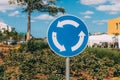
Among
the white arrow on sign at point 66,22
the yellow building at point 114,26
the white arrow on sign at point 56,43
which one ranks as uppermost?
the yellow building at point 114,26

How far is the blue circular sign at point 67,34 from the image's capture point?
→ 21.2 ft

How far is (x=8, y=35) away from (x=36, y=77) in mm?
59878

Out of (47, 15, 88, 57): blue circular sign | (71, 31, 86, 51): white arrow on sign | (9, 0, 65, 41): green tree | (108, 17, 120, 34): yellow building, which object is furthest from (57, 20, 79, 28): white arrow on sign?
(108, 17, 120, 34): yellow building

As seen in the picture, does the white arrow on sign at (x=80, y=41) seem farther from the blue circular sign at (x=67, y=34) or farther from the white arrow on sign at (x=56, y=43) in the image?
the white arrow on sign at (x=56, y=43)

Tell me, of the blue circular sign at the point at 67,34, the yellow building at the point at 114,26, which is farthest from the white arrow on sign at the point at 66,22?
the yellow building at the point at 114,26

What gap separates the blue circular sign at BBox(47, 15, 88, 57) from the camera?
6.46m

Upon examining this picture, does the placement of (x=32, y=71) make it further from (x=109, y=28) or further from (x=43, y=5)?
(x=109, y=28)

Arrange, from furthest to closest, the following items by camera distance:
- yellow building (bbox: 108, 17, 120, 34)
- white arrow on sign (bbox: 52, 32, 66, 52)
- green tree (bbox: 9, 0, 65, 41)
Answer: yellow building (bbox: 108, 17, 120, 34), green tree (bbox: 9, 0, 65, 41), white arrow on sign (bbox: 52, 32, 66, 52)

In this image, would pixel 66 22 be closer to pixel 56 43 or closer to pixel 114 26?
pixel 56 43

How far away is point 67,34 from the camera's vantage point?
6.52 metres

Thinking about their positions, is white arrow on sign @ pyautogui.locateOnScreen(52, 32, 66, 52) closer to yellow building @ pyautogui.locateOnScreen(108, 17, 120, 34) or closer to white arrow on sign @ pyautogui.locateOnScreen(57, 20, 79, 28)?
white arrow on sign @ pyautogui.locateOnScreen(57, 20, 79, 28)

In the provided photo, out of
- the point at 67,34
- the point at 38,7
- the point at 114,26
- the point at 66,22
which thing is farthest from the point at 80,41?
the point at 114,26

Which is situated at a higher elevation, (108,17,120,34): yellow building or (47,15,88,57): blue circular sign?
(108,17,120,34): yellow building

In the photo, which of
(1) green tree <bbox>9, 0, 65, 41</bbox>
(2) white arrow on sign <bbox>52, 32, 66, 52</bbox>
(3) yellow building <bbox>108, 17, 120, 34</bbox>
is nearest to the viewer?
(2) white arrow on sign <bbox>52, 32, 66, 52</bbox>
